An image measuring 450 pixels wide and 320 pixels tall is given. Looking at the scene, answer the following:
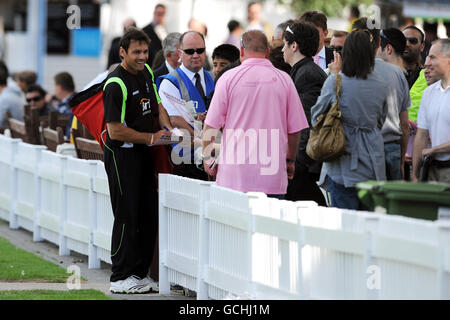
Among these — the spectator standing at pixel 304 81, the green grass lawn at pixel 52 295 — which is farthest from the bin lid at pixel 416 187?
the green grass lawn at pixel 52 295

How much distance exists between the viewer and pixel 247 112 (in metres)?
8.31

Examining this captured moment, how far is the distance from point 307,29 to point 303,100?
669 millimetres

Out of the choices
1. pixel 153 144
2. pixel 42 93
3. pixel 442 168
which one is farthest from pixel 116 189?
pixel 42 93

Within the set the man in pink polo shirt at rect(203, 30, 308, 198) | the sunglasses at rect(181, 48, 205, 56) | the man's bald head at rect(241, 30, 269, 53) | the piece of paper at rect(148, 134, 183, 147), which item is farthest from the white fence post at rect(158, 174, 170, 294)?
the man's bald head at rect(241, 30, 269, 53)

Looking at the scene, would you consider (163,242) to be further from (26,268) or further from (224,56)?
(224,56)

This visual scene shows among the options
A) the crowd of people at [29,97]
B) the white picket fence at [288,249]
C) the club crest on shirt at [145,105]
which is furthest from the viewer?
the crowd of people at [29,97]

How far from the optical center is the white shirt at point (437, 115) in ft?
27.2

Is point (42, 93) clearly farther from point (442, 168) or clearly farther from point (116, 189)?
point (442, 168)

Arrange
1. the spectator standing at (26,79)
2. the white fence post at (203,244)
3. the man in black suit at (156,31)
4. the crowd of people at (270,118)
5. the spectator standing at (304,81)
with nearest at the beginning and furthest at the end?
the crowd of people at (270,118), the white fence post at (203,244), the spectator standing at (304,81), the man in black suit at (156,31), the spectator standing at (26,79)

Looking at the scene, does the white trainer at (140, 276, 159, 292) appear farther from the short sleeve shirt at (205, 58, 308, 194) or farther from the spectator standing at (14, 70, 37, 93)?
the spectator standing at (14, 70, 37, 93)

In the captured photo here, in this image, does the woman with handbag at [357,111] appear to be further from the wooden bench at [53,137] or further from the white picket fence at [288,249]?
the wooden bench at [53,137]

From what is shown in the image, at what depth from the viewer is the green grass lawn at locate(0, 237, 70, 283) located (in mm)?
10203

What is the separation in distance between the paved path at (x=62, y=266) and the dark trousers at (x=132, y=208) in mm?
305

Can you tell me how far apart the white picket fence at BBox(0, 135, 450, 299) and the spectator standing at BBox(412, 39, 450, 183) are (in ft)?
5.01
